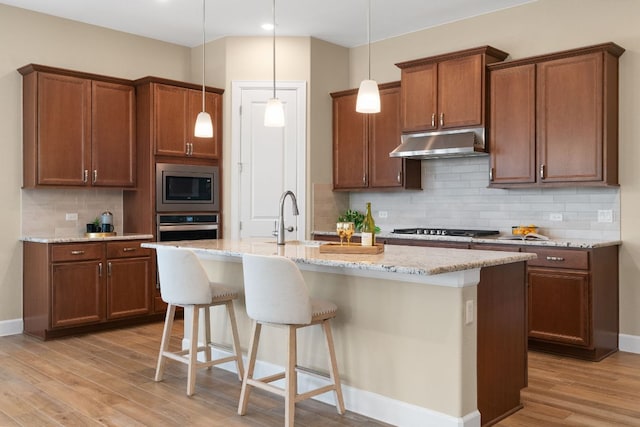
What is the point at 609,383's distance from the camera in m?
3.90

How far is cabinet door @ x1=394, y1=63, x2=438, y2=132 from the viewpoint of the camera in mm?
5578

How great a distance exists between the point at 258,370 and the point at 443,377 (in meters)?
1.48

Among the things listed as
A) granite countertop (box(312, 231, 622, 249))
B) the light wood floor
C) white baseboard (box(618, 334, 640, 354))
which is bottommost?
the light wood floor

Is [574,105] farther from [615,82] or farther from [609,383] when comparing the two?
[609,383]

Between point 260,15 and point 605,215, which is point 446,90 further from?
point 260,15

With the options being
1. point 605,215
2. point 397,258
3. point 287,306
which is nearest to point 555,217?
point 605,215

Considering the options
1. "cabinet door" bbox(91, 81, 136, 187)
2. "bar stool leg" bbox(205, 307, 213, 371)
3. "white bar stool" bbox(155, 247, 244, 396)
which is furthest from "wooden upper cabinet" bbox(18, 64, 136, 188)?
"bar stool leg" bbox(205, 307, 213, 371)

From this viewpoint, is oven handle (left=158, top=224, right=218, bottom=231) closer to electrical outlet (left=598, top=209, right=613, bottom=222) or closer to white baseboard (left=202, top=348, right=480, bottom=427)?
white baseboard (left=202, top=348, right=480, bottom=427)

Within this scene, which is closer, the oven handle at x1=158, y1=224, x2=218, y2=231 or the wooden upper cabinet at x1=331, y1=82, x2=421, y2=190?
the oven handle at x1=158, y1=224, x2=218, y2=231

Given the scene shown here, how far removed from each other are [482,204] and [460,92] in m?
1.12

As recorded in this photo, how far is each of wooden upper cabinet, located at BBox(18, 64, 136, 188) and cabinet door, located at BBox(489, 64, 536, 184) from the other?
356 cm

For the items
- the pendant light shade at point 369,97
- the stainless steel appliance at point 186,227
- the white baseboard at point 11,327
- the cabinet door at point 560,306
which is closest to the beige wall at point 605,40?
the cabinet door at point 560,306

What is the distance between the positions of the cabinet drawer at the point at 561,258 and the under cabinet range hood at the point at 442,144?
1063 millimetres

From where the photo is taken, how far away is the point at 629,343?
188 inches
